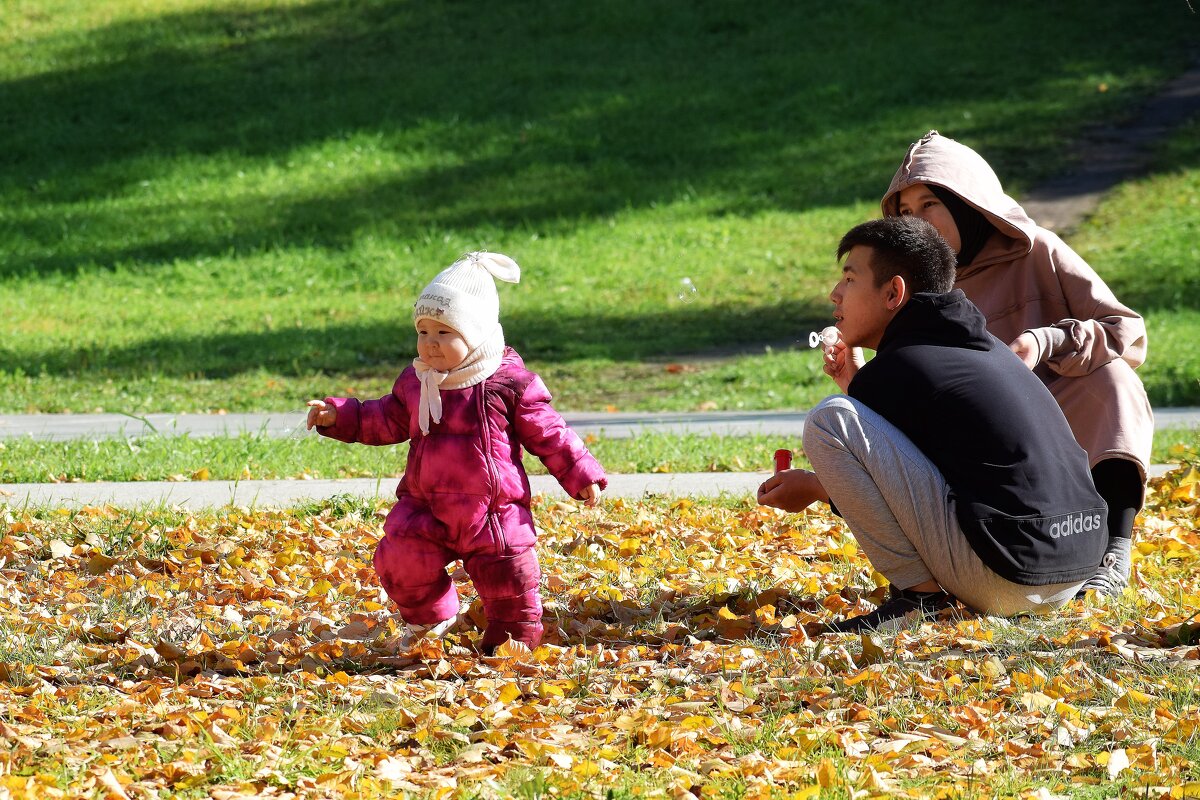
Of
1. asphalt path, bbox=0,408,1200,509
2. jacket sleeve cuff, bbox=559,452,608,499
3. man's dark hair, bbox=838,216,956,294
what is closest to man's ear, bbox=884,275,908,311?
man's dark hair, bbox=838,216,956,294

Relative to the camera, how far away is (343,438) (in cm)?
418

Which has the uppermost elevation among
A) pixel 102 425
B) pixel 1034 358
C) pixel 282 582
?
pixel 1034 358

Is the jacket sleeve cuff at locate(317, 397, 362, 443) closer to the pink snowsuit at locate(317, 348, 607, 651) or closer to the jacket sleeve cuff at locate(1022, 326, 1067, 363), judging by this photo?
the pink snowsuit at locate(317, 348, 607, 651)

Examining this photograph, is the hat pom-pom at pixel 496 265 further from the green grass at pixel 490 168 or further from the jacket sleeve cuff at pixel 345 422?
the green grass at pixel 490 168

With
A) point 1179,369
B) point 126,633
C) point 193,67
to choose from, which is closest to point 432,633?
point 126,633

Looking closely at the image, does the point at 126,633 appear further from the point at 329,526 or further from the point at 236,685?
the point at 329,526

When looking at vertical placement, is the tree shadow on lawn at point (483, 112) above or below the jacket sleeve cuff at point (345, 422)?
below

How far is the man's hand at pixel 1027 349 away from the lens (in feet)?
14.4

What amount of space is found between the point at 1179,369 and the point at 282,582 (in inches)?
320

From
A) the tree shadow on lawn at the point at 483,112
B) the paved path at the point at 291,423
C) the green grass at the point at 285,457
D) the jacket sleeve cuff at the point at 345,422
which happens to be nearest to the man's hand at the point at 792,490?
the jacket sleeve cuff at the point at 345,422

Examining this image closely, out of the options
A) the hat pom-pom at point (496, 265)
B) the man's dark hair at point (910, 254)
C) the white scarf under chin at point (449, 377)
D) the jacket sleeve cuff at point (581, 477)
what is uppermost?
the hat pom-pom at point (496, 265)

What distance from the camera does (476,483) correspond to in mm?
4047

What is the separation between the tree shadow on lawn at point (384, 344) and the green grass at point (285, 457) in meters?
3.64

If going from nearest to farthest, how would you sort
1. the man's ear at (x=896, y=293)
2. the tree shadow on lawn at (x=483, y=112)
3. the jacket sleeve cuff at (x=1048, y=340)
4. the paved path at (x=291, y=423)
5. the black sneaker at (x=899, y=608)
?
the man's ear at (x=896, y=293) < the black sneaker at (x=899, y=608) < the jacket sleeve cuff at (x=1048, y=340) < the paved path at (x=291, y=423) < the tree shadow on lawn at (x=483, y=112)
